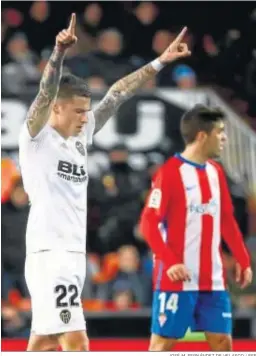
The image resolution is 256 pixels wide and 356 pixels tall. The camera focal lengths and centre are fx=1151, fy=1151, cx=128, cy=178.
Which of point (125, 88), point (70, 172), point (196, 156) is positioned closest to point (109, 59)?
point (196, 156)

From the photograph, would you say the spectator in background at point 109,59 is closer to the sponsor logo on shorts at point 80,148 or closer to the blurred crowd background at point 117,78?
the blurred crowd background at point 117,78

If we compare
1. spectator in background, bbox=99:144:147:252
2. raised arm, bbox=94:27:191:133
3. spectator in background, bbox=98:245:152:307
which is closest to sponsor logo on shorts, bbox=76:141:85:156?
raised arm, bbox=94:27:191:133

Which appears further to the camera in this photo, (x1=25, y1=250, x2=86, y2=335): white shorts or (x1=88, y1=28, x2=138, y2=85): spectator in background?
(x1=88, y1=28, x2=138, y2=85): spectator in background

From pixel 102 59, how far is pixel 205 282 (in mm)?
3465

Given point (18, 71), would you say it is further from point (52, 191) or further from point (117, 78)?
point (52, 191)

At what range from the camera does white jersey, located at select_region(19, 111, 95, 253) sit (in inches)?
207

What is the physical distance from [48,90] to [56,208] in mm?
562

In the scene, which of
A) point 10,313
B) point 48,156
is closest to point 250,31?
point 10,313

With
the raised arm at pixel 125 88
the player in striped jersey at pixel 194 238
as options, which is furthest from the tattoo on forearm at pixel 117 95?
the player in striped jersey at pixel 194 238

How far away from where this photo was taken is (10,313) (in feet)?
28.6

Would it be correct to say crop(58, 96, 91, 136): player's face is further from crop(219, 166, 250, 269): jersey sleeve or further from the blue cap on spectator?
the blue cap on spectator

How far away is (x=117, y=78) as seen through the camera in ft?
29.6

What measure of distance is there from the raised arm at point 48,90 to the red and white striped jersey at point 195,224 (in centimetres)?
102

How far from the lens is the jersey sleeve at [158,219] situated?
584 centimetres
